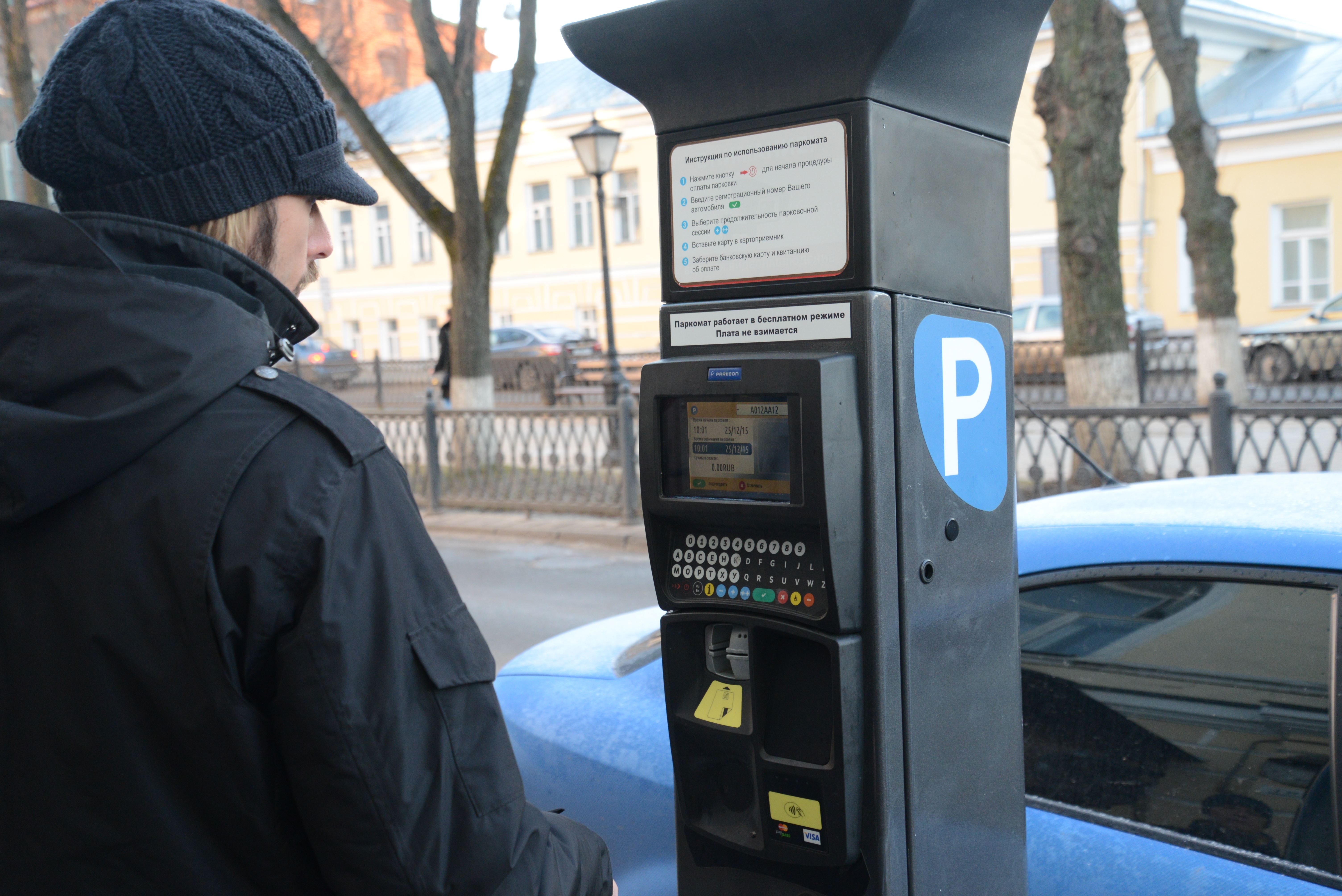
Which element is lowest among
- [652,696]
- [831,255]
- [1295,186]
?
[652,696]

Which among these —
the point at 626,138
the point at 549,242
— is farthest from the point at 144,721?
the point at 549,242

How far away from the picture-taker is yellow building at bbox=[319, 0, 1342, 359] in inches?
923

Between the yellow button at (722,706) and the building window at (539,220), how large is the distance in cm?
3141

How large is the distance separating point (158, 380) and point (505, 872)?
23.7 inches

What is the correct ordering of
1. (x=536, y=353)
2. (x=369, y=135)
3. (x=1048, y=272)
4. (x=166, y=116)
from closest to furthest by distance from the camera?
(x=166, y=116) → (x=369, y=135) → (x=536, y=353) → (x=1048, y=272)

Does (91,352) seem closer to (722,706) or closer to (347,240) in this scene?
(722,706)

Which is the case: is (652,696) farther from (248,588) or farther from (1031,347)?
(1031,347)

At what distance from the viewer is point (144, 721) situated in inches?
45.3

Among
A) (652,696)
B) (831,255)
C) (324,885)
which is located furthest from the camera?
(652,696)

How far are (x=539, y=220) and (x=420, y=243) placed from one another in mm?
4182

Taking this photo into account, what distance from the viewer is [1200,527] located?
2123mm

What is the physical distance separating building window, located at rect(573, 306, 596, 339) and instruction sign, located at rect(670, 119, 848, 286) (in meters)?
29.8

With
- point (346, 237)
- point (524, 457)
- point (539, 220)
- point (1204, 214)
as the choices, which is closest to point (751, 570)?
point (524, 457)

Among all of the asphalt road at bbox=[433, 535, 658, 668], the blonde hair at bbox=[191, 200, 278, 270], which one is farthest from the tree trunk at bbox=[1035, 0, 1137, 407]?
the blonde hair at bbox=[191, 200, 278, 270]
